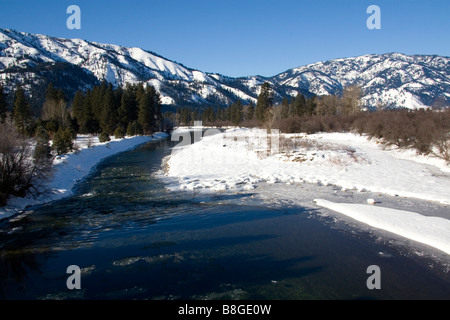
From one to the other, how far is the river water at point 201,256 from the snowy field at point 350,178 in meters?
1.36

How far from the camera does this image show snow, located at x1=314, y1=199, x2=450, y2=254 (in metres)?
8.26

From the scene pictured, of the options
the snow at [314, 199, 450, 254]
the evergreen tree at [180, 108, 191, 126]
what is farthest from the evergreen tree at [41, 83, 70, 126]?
the evergreen tree at [180, 108, 191, 126]

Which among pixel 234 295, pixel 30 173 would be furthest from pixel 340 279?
pixel 30 173

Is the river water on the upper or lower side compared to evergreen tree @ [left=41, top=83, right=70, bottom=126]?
lower

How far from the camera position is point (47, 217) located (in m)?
10.8

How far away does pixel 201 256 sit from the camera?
760 centimetres

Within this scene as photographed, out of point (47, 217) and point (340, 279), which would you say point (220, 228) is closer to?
point (340, 279)

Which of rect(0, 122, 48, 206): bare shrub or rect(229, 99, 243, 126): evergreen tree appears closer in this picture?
rect(0, 122, 48, 206): bare shrub

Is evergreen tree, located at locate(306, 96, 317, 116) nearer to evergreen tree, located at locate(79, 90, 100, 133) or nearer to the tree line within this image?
the tree line

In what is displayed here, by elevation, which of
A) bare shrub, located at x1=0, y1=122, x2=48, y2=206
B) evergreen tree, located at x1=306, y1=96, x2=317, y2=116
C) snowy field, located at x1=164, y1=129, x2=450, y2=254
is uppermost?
evergreen tree, located at x1=306, y1=96, x2=317, y2=116

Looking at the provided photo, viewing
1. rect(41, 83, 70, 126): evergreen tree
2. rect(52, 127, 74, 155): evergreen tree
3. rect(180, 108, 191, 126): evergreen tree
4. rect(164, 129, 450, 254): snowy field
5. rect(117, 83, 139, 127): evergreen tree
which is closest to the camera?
rect(164, 129, 450, 254): snowy field

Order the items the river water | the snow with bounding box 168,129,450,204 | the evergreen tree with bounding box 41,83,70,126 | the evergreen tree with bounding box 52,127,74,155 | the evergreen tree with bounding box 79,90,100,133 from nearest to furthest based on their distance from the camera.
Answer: the river water, the snow with bounding box 168,129,450,204, the evergreen tree with bounding box 52,127,74,155, the evergreen tree with bounding box 41,83,70,126, the evergreen tree with bounding box 79,90,100,133

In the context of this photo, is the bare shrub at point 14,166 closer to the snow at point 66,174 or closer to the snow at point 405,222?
the snow at point 66,174
